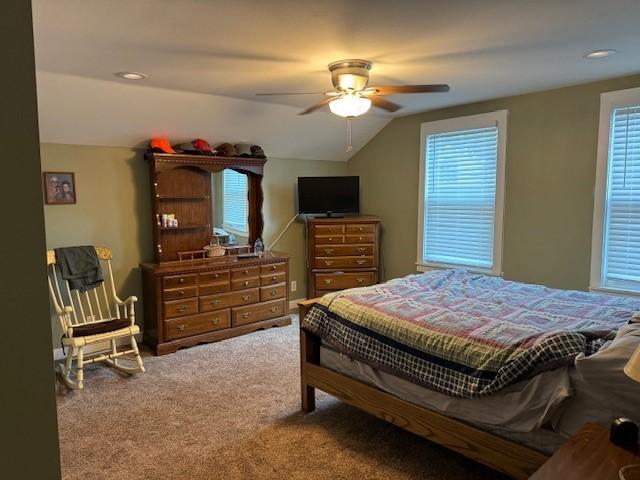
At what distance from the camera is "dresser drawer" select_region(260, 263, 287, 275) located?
4695 mm

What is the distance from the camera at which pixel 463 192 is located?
469 centimetres

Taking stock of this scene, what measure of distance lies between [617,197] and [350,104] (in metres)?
2.36

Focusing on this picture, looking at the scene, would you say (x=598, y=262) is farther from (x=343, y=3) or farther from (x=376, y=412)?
(x=343, y=3)

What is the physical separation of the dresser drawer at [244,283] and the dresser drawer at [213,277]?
0.33 feet

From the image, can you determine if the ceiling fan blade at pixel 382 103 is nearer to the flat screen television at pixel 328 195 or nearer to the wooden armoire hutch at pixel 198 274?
the wooden armoire hutch at pixel 198 274

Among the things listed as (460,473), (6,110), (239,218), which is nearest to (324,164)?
(239,218)

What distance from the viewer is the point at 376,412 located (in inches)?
99.8

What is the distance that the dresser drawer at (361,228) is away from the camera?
16.9ft

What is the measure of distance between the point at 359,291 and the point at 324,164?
306cm

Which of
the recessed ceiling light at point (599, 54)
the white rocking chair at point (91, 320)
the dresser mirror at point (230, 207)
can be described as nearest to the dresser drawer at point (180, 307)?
the white rocking chair at point (91, 320)

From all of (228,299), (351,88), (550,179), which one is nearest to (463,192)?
(550,179)

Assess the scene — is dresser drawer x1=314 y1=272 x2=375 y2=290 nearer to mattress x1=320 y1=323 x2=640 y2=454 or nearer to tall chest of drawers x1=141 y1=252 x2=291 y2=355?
tall chest of drawers x1=141 y1=252 x2=291 y2=355

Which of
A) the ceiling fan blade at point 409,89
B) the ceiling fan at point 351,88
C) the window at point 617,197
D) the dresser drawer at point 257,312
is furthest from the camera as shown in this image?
the dresser drawer at point 257,312

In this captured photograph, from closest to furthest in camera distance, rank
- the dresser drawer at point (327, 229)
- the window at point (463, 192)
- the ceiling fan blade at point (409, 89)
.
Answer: the ceiling fan blade at point (409, 89) < the window at point (463, 192) < the dresser drawer at point (327, 229)
